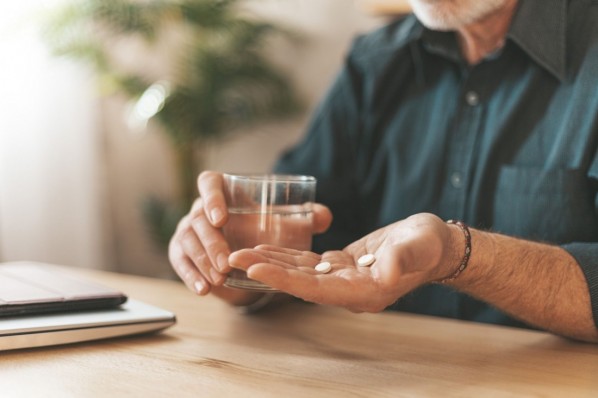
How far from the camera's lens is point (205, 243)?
946mm

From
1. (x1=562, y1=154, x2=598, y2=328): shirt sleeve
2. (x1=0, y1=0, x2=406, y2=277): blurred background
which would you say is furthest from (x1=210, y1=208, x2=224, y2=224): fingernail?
(x1=0, y1=0, x2=406, y2=277): blurred background

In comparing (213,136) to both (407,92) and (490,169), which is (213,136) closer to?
(407,92)

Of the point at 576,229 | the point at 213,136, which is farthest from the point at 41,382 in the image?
the point at 213,136

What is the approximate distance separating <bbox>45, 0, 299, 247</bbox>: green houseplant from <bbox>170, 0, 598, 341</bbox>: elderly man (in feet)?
2.65

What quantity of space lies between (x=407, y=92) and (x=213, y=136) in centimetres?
101

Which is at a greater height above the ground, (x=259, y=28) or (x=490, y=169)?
(x=259, y=28)

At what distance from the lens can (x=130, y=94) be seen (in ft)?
7.55

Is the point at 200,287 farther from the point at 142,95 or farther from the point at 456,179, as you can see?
the point at 142,95

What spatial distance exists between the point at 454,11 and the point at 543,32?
154 millimetres

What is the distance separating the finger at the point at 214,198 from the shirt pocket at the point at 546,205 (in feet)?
1.73

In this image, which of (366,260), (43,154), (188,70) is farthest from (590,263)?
(43,154)

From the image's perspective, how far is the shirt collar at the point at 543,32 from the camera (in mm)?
1229

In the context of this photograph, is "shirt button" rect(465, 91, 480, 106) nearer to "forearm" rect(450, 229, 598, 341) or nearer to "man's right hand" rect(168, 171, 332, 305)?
"forearm" rect(450, 229, 598, 341)

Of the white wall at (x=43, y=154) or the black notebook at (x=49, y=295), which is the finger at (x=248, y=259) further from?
the white wall at (x=43, y=154)
